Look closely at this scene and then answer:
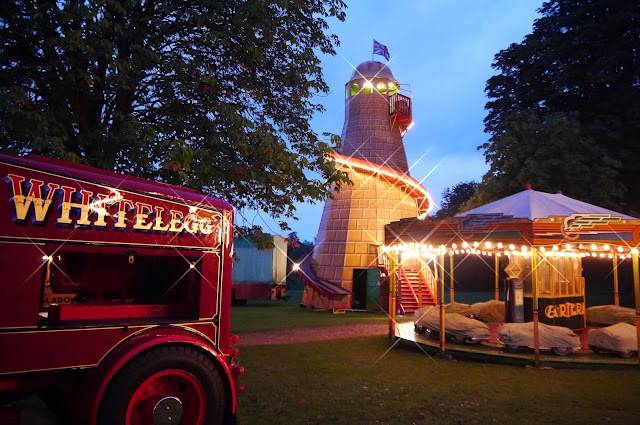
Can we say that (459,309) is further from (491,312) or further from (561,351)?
(561,351)

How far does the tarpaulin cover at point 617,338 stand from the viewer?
32.5ft

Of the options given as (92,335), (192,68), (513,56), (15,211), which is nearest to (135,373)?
(92,335)

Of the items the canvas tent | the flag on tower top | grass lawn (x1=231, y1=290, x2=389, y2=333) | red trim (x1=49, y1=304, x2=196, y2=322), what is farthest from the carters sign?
the flag on tower top

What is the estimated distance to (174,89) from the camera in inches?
366

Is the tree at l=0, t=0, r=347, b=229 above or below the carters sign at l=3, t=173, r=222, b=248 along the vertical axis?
above

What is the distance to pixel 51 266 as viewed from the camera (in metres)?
5.30

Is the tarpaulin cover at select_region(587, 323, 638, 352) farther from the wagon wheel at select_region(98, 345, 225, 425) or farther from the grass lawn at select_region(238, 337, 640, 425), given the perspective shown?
the wagon wheel at select_region(98, 345, 225, 425)

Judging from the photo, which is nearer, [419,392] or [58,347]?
[58,347]

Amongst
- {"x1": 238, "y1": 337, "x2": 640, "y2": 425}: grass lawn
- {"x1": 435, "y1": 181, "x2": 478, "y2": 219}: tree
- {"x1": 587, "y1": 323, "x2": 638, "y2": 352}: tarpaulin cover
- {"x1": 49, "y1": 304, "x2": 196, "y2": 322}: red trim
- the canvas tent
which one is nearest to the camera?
{"x1": 49, "y1": 304, "x2": 196, "y2": 322}: red trim

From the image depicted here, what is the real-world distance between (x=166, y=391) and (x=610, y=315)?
1413cm

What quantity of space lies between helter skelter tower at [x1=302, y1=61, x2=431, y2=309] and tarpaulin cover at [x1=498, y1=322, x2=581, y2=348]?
1196cm

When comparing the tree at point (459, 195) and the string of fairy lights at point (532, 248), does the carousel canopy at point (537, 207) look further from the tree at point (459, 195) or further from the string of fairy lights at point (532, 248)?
the tree at point (459, 195)

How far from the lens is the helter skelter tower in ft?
74.9

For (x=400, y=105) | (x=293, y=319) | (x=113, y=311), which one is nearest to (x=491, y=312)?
(x=293, y=319)
